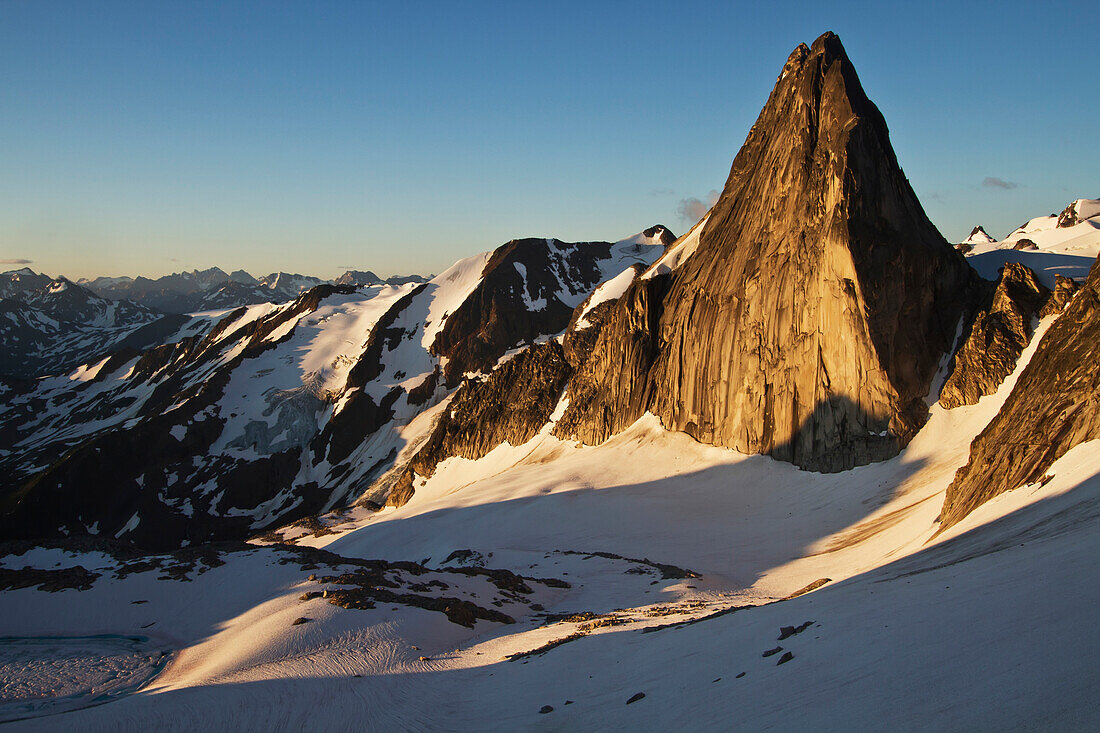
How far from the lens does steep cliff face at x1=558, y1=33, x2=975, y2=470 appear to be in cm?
5006

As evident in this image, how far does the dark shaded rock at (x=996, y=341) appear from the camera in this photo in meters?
46.9

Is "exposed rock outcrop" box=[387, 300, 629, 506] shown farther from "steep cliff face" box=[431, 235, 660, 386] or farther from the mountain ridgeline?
"steep cliff face" box=[431, 235, 660, 386]

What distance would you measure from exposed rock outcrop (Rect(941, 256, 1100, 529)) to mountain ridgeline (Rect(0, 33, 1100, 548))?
149mm

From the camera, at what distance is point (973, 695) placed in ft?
28.5

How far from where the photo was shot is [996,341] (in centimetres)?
4797

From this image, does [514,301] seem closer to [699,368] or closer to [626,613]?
[699,368]

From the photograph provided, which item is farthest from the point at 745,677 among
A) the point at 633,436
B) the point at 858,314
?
the point at 633,436

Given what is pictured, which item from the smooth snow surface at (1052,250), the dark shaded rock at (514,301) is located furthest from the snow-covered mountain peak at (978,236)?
the dark shaded rock at (514,301)

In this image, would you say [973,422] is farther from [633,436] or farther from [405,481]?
[405,481]

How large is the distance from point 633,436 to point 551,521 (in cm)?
1542

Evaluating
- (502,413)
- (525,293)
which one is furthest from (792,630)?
(525,293)

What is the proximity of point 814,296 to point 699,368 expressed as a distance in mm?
11694

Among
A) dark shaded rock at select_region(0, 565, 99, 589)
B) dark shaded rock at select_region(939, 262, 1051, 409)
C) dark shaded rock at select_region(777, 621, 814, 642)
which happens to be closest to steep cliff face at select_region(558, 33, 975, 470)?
dark shaded rock at select_region(939, 262, 1051, 409)

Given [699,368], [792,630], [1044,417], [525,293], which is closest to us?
[792,630]
